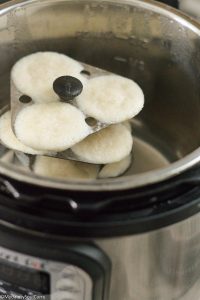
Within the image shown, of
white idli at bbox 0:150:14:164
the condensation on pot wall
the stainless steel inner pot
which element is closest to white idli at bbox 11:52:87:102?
the stainless steel inner pot

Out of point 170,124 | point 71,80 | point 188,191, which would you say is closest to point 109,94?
point 71,80

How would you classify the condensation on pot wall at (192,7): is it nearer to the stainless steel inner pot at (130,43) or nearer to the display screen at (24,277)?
the stainless steel inner pot at (130,43)

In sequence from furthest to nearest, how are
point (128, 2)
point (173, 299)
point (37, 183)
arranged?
point (128, 2)
point (173, 299)
point (37, 183)

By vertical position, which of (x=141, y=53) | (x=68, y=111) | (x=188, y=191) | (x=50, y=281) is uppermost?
(x=141, y=53)

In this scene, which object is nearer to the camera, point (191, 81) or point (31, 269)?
point (31, 269)

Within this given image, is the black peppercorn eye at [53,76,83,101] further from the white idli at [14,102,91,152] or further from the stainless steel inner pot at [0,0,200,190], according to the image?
the stainless steel inner pot at [0,0,200,190]

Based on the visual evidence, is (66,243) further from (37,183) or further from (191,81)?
(191,81)

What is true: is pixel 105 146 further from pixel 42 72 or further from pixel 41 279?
pixel 41 279
